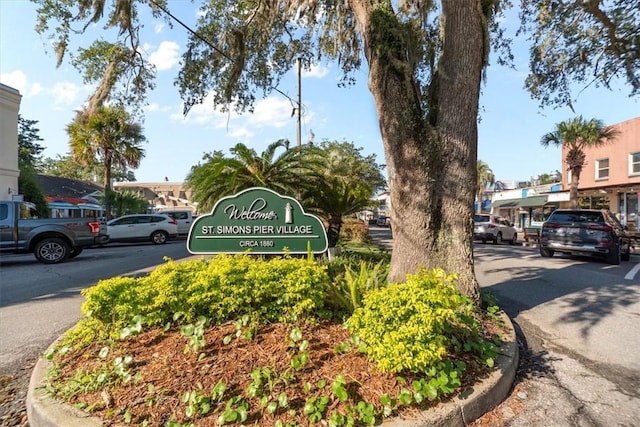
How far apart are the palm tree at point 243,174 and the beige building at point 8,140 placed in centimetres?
1688

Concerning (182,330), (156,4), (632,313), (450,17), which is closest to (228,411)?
(182,330)

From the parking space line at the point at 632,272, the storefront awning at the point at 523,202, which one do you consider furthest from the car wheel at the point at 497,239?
the storefront awning at the point at 523,202

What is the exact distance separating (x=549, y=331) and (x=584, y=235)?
29.9ft

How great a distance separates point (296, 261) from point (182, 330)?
122cm

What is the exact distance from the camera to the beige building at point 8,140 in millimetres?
18562

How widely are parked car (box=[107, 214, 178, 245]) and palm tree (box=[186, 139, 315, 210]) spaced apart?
14229 millimetres

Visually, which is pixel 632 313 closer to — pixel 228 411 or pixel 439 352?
pixel 439 352

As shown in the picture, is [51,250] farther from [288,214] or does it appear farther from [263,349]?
[263,349]

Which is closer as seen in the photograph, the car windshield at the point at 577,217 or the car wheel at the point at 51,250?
the car wheel at the point at 51,250

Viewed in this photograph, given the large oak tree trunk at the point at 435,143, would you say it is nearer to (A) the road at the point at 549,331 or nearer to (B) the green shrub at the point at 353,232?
(A) the road at the point at 549,331

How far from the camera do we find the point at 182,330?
137 inches

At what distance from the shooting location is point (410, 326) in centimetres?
290

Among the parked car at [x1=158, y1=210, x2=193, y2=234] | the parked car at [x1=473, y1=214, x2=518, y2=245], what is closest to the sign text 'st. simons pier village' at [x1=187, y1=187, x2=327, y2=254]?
the parked car at [x1=473, y1=214, x2=518, y2=245]

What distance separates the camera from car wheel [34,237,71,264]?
11.5 metres
